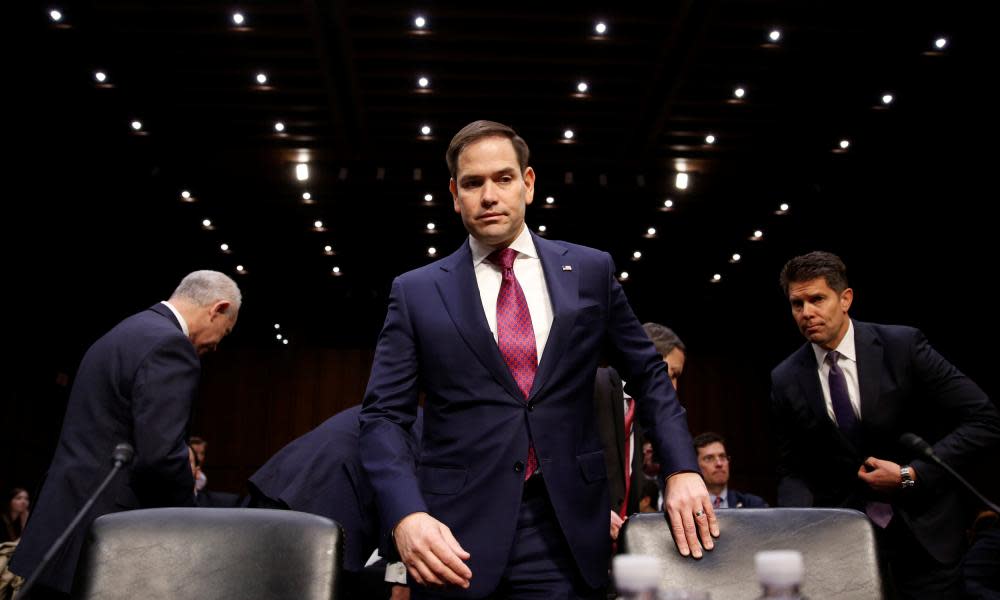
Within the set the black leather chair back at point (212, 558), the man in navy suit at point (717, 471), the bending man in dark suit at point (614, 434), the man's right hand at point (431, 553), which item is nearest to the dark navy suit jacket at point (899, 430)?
the bending man in dark suit at point (614, 434)

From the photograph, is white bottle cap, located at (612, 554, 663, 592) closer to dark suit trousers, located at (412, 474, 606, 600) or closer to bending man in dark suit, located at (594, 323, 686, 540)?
dark suit trousers, located at (412, 474, 606, 600)

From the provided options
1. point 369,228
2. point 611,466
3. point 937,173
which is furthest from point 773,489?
point 611,466

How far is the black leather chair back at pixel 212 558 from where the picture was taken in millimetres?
1259

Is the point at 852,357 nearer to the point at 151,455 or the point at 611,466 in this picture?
the point at 611,466

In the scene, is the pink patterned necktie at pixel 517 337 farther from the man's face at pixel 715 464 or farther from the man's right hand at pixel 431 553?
the man's face at pixel 715 464

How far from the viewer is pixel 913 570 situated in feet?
7.96

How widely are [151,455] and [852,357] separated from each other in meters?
2.12

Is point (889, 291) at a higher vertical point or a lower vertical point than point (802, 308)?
higher

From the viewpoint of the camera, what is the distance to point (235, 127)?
8656mm

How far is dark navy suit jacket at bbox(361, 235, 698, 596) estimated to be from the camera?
146cm

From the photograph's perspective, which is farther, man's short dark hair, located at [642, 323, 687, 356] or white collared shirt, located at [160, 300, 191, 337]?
man's short dark hair, located at [642, 323, 687, 356]

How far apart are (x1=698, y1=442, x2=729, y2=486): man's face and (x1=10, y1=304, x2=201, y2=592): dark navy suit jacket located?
3.66m

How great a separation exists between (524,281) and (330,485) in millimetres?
1227

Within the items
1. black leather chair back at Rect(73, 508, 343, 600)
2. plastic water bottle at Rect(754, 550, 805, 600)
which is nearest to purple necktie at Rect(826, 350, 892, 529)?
black leather chair back at Rect(73, 508, 343, 600)
